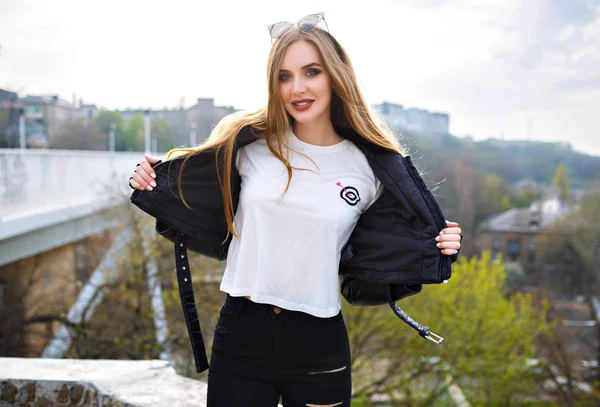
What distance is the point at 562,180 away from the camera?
1383 inches

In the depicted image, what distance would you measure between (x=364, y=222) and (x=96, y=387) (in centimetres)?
167


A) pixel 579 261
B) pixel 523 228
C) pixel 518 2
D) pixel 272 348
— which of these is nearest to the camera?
pixel 272 348

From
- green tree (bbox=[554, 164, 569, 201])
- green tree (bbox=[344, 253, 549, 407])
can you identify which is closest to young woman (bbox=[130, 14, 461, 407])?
green tree (bbox=[344, 253, 549, 407])

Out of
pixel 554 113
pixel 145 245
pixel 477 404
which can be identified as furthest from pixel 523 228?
pixel 145 245

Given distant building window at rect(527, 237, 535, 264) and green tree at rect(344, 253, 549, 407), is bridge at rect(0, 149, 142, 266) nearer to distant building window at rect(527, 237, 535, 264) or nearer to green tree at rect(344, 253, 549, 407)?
green tree at rect(344, 253, 549, 407)

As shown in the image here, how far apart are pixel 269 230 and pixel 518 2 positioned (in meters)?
41.7

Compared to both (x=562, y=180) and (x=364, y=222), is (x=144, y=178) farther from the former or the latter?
(x=562, y=180)

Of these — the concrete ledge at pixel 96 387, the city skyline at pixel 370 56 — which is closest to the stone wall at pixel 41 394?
the concrete ledge at pixel 96 387

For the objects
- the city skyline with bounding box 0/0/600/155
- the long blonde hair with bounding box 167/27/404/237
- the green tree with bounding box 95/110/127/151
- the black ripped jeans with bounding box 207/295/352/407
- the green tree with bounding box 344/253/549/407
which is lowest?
the green tree with bounding box 344/253/549/407

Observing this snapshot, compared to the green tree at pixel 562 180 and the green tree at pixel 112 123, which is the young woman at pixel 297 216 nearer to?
the green tree at pixel 112 123

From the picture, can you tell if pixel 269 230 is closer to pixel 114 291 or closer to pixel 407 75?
pixel 114 291

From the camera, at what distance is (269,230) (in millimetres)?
2156

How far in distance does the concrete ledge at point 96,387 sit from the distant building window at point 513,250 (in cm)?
3298

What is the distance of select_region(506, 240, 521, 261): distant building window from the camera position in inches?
1325
